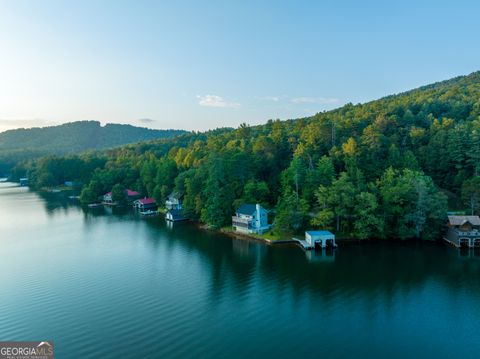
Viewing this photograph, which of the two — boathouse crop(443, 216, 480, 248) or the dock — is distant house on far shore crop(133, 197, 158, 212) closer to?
the dock

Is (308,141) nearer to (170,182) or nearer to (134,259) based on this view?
(170,182)

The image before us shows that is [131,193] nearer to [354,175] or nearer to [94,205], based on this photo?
[94,205]

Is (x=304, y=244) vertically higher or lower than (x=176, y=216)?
lower

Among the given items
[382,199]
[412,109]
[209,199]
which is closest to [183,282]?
[209,199]

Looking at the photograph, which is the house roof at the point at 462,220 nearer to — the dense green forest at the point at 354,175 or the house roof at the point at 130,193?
the dense green forest at the point at 354,175

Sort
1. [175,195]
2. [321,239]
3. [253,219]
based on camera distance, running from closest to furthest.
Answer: [321,239]
[253,219]
[175,195]

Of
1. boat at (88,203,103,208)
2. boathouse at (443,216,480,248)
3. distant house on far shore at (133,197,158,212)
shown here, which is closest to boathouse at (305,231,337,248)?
boathouse at (443,216,480,248)

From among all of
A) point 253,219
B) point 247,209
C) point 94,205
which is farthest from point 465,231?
point 94,205
